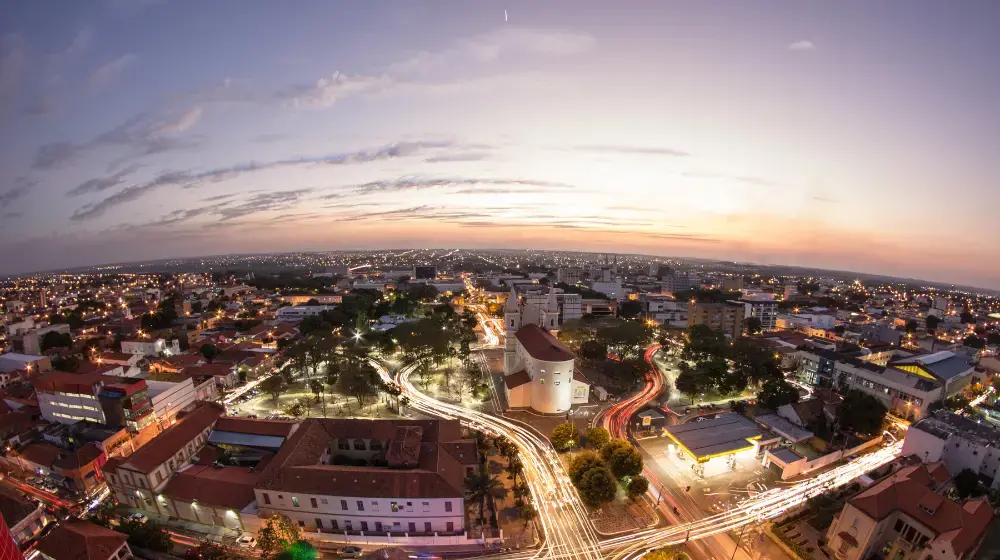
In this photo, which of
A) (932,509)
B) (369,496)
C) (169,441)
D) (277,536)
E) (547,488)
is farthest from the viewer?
(169,441)

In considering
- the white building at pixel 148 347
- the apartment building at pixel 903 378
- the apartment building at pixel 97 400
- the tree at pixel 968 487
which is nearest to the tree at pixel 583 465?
the tree at pixel 968 487

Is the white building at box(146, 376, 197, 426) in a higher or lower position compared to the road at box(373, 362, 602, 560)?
higher

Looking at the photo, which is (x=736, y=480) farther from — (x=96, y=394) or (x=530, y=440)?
(x=96, y=394)

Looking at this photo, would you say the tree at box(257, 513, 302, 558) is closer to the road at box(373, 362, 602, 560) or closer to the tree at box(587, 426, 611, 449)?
the road at box(373, 362, 602, 560)

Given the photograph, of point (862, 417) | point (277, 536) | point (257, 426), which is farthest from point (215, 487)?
point (862, 417)

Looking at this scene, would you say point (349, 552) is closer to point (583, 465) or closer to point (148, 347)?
point (583, 465)

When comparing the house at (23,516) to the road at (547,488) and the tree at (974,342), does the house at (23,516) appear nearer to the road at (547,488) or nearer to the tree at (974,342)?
the road at (547,488)

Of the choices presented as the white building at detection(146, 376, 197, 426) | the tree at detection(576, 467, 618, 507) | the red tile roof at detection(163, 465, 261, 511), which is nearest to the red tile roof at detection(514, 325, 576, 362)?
the tree at detection(576, 467, 618, 507)
